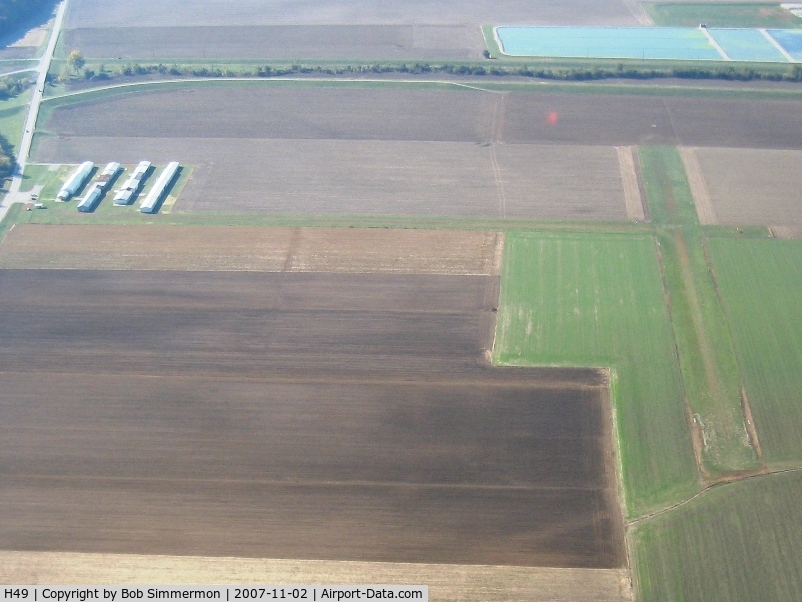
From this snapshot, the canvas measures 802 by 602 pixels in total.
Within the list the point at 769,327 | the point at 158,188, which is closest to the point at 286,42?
the point at 158,188

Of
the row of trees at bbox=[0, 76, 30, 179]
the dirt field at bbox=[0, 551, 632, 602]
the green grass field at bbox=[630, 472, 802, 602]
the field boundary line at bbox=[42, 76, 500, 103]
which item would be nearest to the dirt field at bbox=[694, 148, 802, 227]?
the field boundary line at bbox=[42, 76, 500, 103]

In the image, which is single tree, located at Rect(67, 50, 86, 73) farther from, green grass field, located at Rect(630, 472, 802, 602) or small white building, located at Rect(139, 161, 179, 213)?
green grass field, located at Rect(630, 472, 802, 602)

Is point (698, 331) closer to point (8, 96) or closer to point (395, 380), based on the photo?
point (395, 380)

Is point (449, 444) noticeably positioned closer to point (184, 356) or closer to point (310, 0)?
point (184, 356)

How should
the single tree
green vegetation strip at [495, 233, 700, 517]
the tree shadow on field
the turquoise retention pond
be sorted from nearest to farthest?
green vegetation strip at [495, 233, 700, 517] < the turquoise retention pond < the single tree < the tree shadow on field

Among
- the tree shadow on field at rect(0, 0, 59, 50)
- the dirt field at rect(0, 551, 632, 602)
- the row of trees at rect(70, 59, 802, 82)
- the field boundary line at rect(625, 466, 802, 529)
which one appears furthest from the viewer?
the tree shadow on field at rect(0, 0, 59, 50)

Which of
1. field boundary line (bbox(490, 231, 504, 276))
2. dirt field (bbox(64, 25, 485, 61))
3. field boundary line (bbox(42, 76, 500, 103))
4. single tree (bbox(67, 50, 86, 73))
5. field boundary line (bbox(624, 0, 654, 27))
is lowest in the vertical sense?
field boundary line (bbox(490, 231, 504, 276))

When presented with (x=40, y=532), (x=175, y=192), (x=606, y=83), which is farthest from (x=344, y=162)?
(x=40, y=532)

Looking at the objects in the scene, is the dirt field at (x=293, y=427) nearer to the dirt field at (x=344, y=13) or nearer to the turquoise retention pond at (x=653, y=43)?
the turquoise retention pond at (x=653, y=43)
